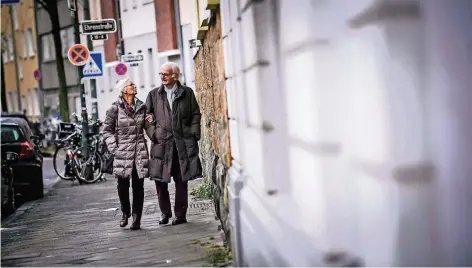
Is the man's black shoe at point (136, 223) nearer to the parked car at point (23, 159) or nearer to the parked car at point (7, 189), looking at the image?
the parked car at point (7, 189)

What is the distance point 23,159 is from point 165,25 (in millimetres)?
10297

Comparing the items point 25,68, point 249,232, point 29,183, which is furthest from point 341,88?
point 25,68

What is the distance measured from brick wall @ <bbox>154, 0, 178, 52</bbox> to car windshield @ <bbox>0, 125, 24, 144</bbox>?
18.1 ft

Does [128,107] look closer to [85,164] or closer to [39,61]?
[85,164]

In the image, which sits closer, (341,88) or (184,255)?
(341,88)

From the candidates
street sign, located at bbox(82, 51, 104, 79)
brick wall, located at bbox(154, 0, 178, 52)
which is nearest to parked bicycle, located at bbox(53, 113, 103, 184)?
street sign, located at bbox(82, 51, 104, 79)

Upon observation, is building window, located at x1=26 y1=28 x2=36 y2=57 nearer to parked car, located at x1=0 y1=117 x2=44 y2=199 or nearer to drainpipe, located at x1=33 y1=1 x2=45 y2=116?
drainpipe, located at x1=33 y1=1 x2=45 y2=116

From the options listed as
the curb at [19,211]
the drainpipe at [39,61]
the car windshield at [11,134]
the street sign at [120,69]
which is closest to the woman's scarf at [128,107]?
the curb at [19,211]


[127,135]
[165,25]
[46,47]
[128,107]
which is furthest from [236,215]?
[46,47]

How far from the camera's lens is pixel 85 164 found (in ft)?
64.2

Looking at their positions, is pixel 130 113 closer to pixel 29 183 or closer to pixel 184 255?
pixel 184 255

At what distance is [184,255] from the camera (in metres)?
8.60

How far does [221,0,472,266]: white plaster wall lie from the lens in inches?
225

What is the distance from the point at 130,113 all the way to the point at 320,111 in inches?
201
